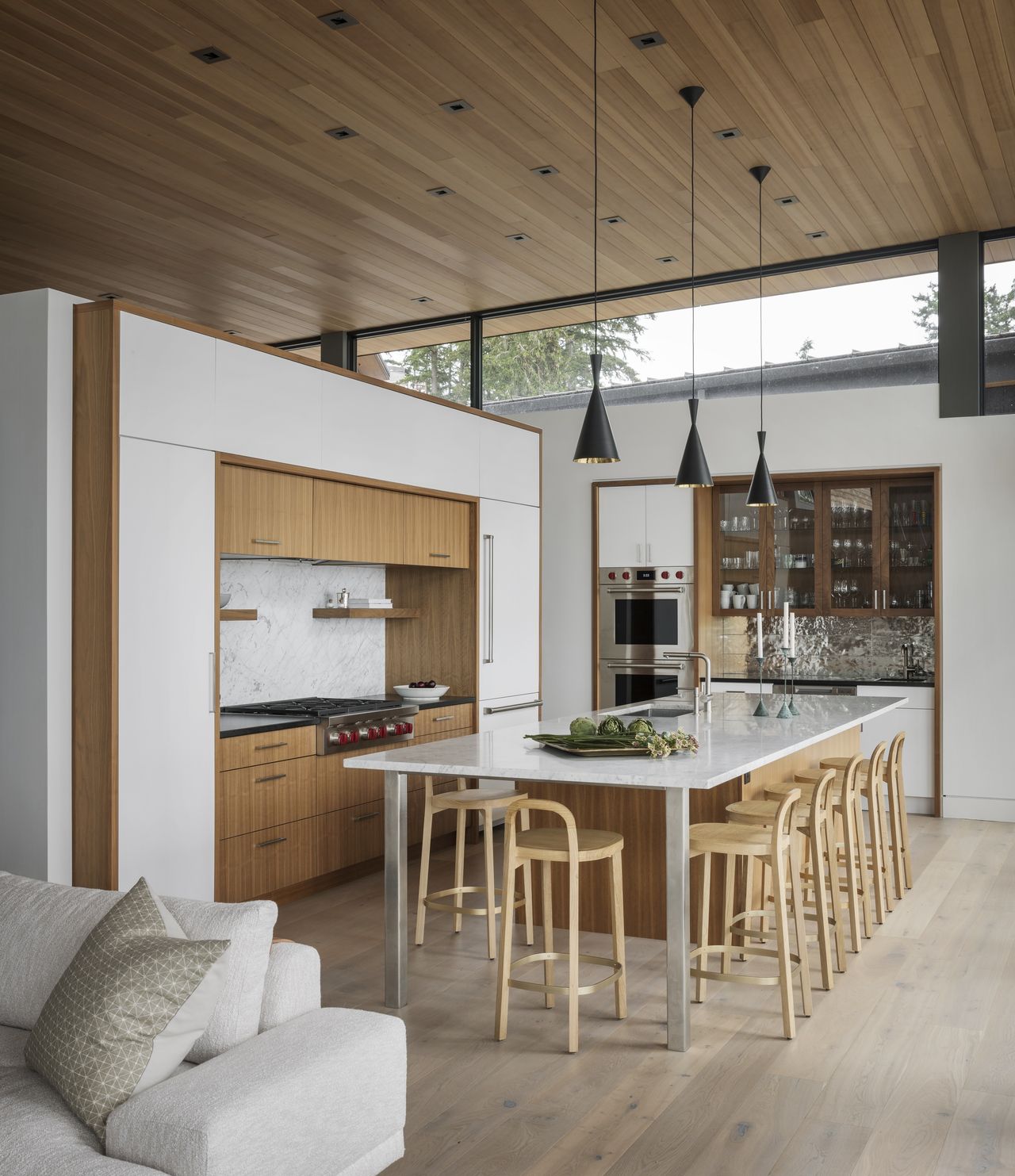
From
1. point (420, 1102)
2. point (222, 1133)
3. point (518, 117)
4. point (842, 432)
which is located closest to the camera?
point (222, 1133)

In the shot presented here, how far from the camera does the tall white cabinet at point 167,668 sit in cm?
428

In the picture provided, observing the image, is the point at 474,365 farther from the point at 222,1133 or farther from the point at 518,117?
the point at 222,1133

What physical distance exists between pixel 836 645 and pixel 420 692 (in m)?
3.45

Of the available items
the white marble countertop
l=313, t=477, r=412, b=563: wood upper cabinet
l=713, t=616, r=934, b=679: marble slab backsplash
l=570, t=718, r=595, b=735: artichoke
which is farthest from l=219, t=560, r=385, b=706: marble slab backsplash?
l=713, t=616, r=934, b=679: marble slab backsplash

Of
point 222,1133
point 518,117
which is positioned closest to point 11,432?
point 518,117

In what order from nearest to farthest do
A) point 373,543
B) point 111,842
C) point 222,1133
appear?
point 222,1133 → point 111,842 → point 373,543

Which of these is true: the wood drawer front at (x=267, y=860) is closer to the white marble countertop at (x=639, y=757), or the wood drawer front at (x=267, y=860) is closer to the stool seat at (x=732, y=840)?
the white marble countertop at (x=639, y=757)

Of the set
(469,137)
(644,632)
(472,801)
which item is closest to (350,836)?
(472,801)

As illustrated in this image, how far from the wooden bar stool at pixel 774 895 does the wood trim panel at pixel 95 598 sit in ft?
7.07

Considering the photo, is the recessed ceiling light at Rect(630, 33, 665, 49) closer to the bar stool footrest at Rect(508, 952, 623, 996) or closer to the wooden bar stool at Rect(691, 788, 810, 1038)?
the wooden bar stool at Rect(691, 788, 810, 1038)

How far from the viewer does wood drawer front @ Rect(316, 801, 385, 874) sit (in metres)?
5.44

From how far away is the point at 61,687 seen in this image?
4.22m

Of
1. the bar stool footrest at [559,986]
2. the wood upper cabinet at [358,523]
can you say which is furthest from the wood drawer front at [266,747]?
the bar stool footrest at [559,986]

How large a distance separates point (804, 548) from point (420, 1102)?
578cm
